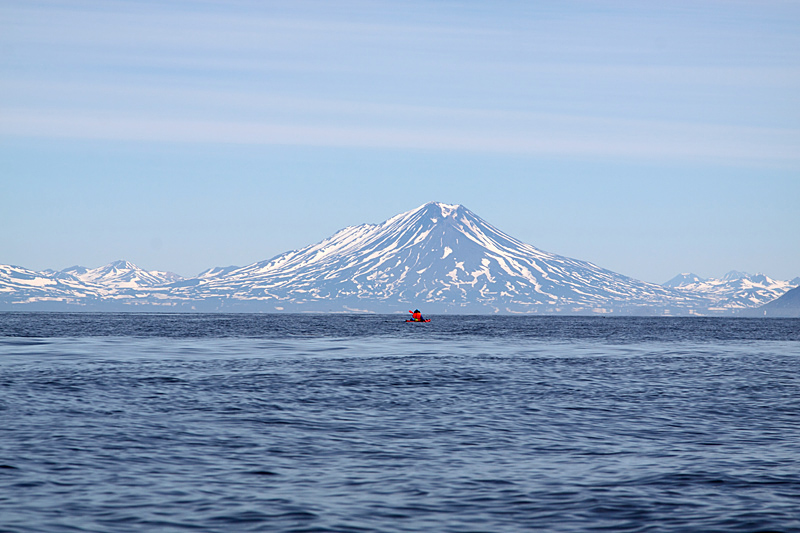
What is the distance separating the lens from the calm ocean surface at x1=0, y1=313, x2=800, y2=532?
17.2 metres

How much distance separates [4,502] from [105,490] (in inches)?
81.3

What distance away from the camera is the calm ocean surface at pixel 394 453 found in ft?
56.4

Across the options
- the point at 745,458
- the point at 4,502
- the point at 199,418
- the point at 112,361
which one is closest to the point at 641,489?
the point at 745,458

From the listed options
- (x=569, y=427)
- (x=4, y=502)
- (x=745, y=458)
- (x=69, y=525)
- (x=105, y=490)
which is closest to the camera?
(x=69, y=525)

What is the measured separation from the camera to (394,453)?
23.8 meters

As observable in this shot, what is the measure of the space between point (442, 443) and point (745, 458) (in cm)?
822

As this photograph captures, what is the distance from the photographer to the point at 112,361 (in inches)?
2327

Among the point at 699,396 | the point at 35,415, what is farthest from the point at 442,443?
the point at 699,396

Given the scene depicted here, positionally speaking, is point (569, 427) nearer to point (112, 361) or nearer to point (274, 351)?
point (112, 361)

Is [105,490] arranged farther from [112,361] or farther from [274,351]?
[274,351]

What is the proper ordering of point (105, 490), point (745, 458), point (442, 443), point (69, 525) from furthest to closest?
1. point (442, 443)
2. point (745, 458)
3. point (105, 490)
4. point (69, 525)

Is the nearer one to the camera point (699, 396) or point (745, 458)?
point (745, 458)

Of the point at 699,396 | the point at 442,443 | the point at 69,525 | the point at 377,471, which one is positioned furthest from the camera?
the point at 699,396

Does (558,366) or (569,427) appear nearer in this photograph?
(569,427)
